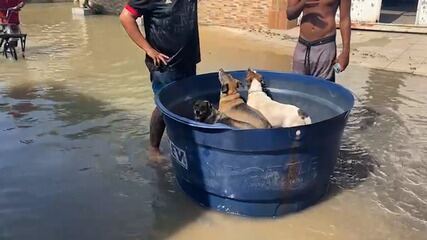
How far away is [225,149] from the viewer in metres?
3.22

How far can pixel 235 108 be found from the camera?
12.2ft

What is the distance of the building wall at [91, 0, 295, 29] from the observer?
40.5 feet

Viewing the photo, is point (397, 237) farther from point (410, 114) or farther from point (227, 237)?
point (410, 114)

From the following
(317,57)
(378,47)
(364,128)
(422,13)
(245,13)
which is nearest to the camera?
(317,57)

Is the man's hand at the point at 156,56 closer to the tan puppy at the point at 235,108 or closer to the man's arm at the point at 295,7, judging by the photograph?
the tan puppy at the point at 235,108

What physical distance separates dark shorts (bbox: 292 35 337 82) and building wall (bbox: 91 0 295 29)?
26.1 feet

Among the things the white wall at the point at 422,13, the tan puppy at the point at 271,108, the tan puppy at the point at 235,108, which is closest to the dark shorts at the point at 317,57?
the tan puppy at the point at 271,108

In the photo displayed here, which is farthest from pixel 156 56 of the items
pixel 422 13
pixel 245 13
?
pixel 422 13

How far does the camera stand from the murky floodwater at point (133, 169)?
3385mm

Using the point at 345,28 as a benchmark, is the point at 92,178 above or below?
below

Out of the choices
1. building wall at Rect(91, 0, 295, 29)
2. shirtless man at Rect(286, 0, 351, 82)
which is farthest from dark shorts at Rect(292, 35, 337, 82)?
building wall at Rect(91, 0, 295, 29)

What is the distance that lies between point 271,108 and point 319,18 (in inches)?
46.8

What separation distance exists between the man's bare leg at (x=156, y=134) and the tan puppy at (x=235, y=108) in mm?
850

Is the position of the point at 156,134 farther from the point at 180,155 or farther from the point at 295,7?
the point at 295,7
